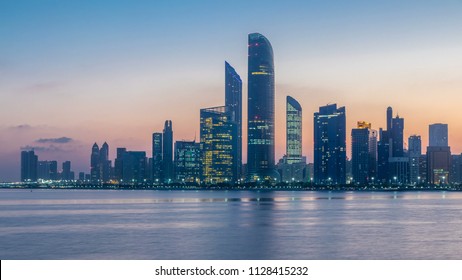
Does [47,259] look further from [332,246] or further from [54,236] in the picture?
[332,246]

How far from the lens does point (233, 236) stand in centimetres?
7194

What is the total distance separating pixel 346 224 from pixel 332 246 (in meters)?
27.5

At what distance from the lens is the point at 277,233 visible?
7531cm
